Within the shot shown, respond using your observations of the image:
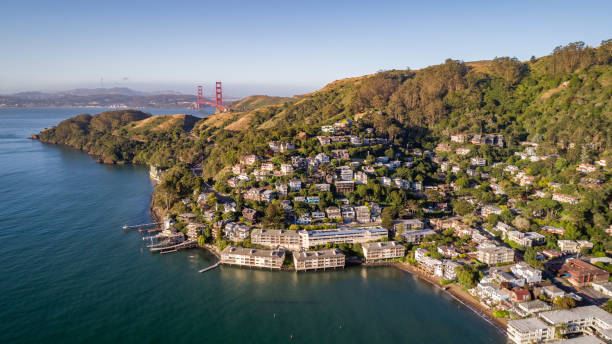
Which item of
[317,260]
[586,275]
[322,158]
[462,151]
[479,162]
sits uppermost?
[462,151]

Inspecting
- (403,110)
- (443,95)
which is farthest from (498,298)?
(443,95)

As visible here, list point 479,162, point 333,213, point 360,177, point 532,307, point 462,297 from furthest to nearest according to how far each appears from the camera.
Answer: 1. point 479,162
2. point 360,177
3. point 333,213
4. point 462,297
5. point 532,307

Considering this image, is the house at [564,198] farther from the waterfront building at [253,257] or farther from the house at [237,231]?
the house at [237,231]

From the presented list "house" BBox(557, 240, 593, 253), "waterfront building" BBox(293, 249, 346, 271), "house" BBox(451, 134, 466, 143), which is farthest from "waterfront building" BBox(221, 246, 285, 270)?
"house" BBox(451, 134, 466, 143)

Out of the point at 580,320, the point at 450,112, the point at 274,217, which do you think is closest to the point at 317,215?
the point at 274,217

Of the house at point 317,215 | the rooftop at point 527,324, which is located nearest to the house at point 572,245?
the rooftop at point 527,324

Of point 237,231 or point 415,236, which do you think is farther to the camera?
point 237,231

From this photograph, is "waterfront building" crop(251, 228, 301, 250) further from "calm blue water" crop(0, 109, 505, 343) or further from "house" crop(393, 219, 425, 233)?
"house" crop(393, 219, 425, 233)

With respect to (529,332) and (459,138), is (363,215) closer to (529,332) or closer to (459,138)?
(529,332)
